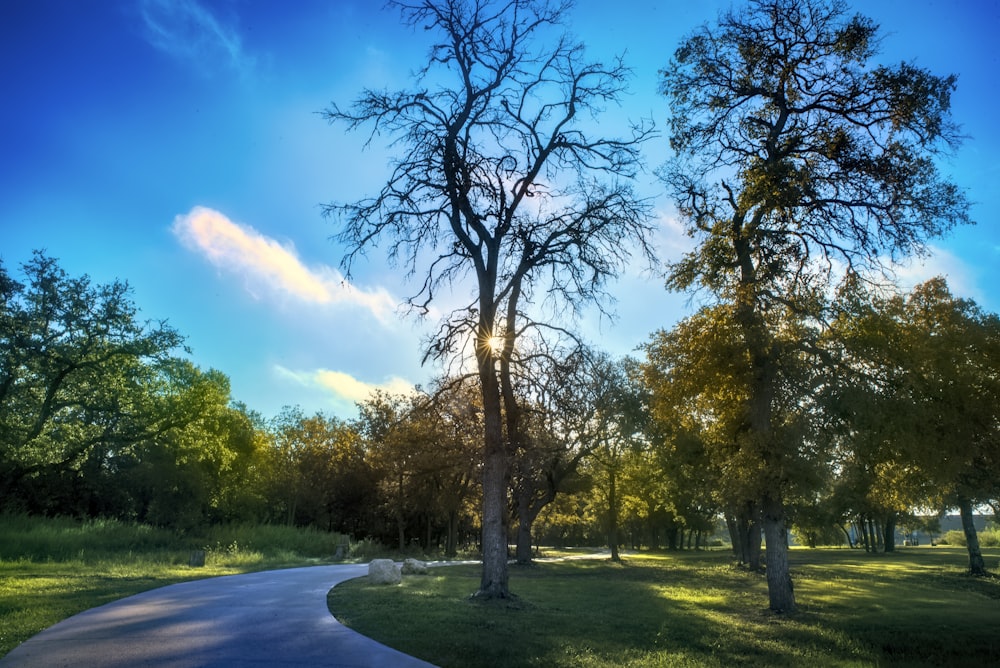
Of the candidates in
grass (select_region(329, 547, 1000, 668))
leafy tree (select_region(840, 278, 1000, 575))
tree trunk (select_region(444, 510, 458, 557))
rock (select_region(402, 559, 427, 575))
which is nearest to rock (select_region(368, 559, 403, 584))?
grass (select_region(329, 547, 1000, 668))

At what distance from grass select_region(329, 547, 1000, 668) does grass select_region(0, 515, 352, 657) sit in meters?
4.77

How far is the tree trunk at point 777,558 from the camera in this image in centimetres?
1430

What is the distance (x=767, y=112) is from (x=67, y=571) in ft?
78.1

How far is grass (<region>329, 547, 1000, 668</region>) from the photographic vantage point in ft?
28.6

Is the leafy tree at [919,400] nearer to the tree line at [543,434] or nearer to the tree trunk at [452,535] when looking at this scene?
the tree line at [543,434]

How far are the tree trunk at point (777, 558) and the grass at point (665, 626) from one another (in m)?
0.44

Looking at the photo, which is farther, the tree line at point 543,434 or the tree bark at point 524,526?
the tree bark at point 524,526

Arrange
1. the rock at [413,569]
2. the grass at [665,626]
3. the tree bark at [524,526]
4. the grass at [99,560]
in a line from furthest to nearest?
the tree bark at [524,526]
the rock at [413,569]
the grass at [99,560]
the grass at [665,626]

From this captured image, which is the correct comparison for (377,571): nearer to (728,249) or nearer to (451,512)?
(728,249)

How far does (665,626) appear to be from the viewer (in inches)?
457

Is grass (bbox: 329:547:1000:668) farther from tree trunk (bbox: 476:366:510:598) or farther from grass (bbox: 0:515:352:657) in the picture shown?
grass (bbox: 0:515:352:657)

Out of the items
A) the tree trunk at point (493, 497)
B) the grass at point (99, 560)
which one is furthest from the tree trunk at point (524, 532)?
the tree trunk at point (493, 497)

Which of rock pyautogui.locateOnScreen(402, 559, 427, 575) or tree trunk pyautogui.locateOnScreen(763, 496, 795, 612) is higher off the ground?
tree trunk pyautogui.locateOnScreen(763, 496, 795, 612)

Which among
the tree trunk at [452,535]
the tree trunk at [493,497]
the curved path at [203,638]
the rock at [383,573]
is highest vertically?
the tree trunk at [493,497]
